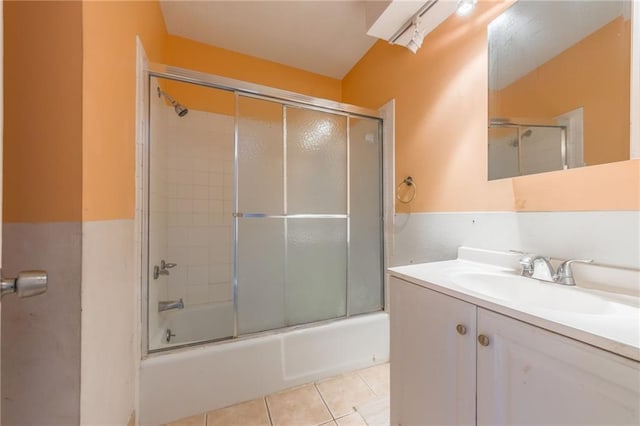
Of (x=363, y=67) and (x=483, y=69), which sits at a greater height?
(x=363, y=67)

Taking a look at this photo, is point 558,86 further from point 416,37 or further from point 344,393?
point 344,393

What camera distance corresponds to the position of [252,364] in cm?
141

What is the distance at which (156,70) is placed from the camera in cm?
131

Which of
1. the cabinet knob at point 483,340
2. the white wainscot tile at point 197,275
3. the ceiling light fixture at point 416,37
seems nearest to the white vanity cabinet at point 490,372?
the cabinet knob at point 483,340

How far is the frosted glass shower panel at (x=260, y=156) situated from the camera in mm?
1590

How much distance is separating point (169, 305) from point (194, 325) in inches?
8.6

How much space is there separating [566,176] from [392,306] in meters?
0.82

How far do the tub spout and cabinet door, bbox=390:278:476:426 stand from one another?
1.42 metres

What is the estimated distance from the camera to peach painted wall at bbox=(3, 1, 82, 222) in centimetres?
67

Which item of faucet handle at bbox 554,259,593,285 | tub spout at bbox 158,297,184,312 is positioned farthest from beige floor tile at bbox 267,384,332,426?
faucet handle at bbox 554,259,593,285

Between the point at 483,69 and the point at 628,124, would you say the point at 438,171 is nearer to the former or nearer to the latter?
the point at 483,69

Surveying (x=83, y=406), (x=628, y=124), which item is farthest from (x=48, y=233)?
(x=628, y=124)

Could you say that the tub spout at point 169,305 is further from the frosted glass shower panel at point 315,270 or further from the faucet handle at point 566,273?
the faucet handle at point 566,273

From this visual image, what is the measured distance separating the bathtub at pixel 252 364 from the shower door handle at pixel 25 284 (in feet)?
3.36
